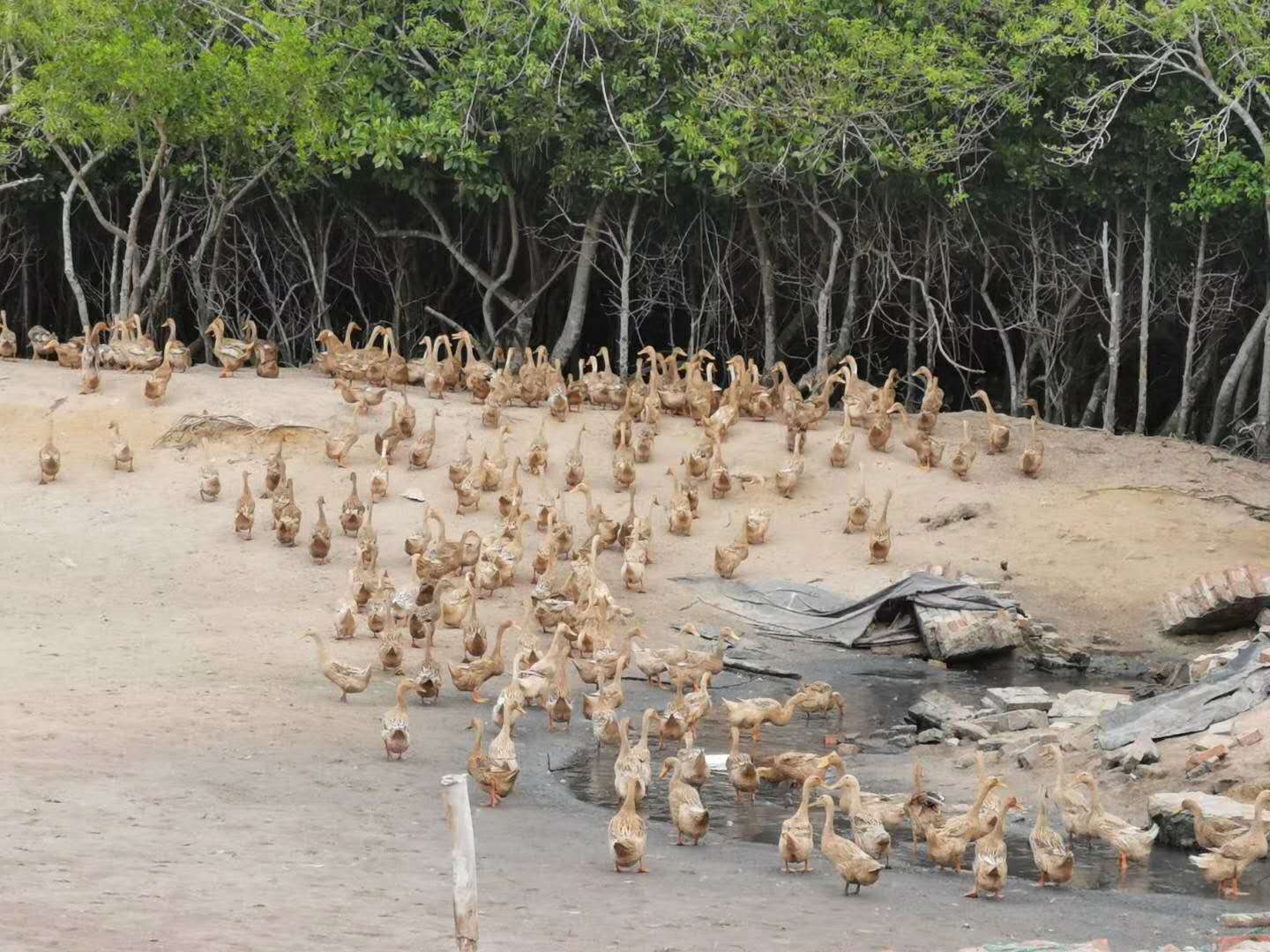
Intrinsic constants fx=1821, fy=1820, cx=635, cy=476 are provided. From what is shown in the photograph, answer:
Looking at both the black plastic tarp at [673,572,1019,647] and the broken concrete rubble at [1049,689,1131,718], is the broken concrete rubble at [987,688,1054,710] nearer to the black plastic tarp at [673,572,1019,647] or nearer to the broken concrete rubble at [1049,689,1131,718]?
the broken concrete rubble at [1049,689,1131,718]

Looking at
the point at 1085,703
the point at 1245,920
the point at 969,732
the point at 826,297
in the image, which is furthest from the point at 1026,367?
the point at 1245,920

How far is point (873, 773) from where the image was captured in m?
13.1

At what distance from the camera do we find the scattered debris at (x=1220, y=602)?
1734 centimetres

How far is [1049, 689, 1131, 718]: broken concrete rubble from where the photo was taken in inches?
575

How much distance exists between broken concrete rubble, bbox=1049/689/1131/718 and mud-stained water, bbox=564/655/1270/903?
43.4 inches

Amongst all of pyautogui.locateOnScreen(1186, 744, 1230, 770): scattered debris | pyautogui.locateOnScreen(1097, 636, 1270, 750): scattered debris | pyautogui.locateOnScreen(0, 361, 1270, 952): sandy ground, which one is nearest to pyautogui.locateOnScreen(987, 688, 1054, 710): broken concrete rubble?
pyautogui.locateOnScreen(1097, 636, 1270, 750): scattered debris

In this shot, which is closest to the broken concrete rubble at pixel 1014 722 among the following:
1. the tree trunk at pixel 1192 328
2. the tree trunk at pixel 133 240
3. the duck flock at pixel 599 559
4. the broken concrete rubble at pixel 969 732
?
the broken concrete rubble at pixel 969 732

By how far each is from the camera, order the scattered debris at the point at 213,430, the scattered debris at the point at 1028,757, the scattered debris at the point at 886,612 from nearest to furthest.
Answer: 1. the scattered debris at the point at 1028,757
2. the scattered debris at the point at 886,612
3. the scattered debris at the point at 213,430

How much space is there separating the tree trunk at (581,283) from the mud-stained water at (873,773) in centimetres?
1141

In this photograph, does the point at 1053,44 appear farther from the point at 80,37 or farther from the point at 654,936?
the point at 654,936

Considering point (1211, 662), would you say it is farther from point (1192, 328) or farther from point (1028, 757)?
point (1192, 328)

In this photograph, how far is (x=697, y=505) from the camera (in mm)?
20469

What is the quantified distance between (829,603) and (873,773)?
551cm

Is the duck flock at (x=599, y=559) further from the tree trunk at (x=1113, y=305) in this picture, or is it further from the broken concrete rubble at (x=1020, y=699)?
the tree trunk at (x=1113, y=305)
